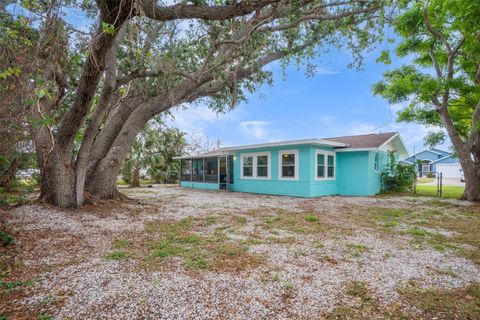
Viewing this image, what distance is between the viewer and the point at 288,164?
1158 cm

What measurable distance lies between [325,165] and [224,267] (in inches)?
370

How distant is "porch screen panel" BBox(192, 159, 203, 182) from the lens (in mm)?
16578

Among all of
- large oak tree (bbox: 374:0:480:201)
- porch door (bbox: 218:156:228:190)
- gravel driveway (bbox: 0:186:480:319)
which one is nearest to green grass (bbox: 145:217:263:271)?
gravel driveway (bbox: 0:186:480:319)

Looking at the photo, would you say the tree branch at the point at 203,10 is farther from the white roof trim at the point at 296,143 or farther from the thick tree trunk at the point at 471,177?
the thick tree trunk at the point at 471,177

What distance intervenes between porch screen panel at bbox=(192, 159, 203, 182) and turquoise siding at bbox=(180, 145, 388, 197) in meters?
4.60

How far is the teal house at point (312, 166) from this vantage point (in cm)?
1105

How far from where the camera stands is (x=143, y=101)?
28.4 feet

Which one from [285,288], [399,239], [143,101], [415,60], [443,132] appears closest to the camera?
[285,288]

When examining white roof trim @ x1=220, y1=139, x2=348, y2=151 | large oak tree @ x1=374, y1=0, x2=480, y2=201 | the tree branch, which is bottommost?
white roof trim @ x1=220, y1=139, x2=348, y2=151

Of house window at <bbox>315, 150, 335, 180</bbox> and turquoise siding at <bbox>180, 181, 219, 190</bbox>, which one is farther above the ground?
house window at <bbox>315, 150, 335, 180</bbox>

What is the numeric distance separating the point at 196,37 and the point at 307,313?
→ 21.4ft

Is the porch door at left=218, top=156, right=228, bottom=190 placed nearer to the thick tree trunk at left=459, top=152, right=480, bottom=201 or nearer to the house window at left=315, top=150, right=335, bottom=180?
the house window at left=315, top=150, right=335, bottom=180

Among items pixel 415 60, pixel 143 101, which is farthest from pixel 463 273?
pixel 415 60

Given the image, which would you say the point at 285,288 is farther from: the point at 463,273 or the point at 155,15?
the point at 155,15
